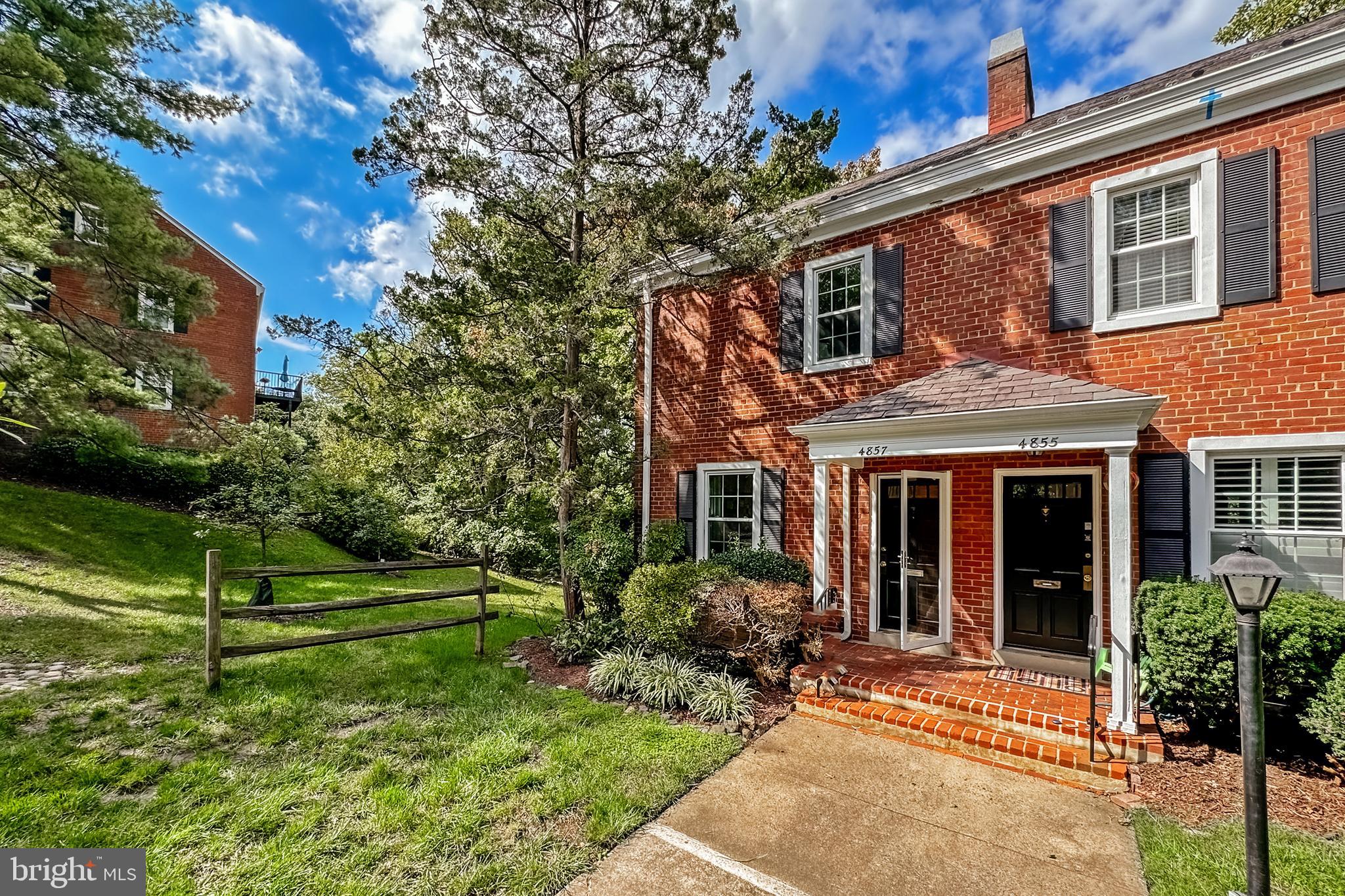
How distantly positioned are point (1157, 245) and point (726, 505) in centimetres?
620

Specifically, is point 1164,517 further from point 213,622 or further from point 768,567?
point 213,622

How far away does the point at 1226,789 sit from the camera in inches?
160

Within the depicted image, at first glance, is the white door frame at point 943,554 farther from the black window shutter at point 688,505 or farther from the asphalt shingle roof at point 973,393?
the black window shutter at point 688,505

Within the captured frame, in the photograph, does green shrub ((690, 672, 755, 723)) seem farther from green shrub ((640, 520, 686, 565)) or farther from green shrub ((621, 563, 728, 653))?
green shrub ((640, 520, 686, 565))

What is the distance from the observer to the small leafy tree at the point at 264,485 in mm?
9289

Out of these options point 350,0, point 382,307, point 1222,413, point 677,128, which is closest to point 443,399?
point 382,307

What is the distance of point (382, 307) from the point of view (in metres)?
8.90

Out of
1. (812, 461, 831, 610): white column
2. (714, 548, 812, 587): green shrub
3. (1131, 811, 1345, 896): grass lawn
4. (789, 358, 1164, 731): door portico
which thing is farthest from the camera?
(714, 548, 812, 587): green shrub

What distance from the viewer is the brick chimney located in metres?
7.70

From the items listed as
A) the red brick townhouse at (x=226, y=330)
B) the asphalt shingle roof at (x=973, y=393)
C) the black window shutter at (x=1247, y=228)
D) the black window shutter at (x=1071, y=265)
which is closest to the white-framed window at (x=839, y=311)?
the asphalt shingle roof at (x=973, y=393)

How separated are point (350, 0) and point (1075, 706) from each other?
40.6 feet

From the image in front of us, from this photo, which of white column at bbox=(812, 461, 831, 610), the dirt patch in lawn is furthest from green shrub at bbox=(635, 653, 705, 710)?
the dirt patch in lawn

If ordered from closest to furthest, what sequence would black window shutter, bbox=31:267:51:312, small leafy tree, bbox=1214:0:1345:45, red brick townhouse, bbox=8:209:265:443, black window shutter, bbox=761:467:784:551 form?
black window shutter, bbox=761:467:784:551 < black window shutter, bbox=31:267:51:312 < small leafy tree, bbox=1214:0:1345:45 < red brick townhouse, bbox=8:209:265:443

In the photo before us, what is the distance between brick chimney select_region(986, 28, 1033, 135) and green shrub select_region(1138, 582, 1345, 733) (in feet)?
21.8
